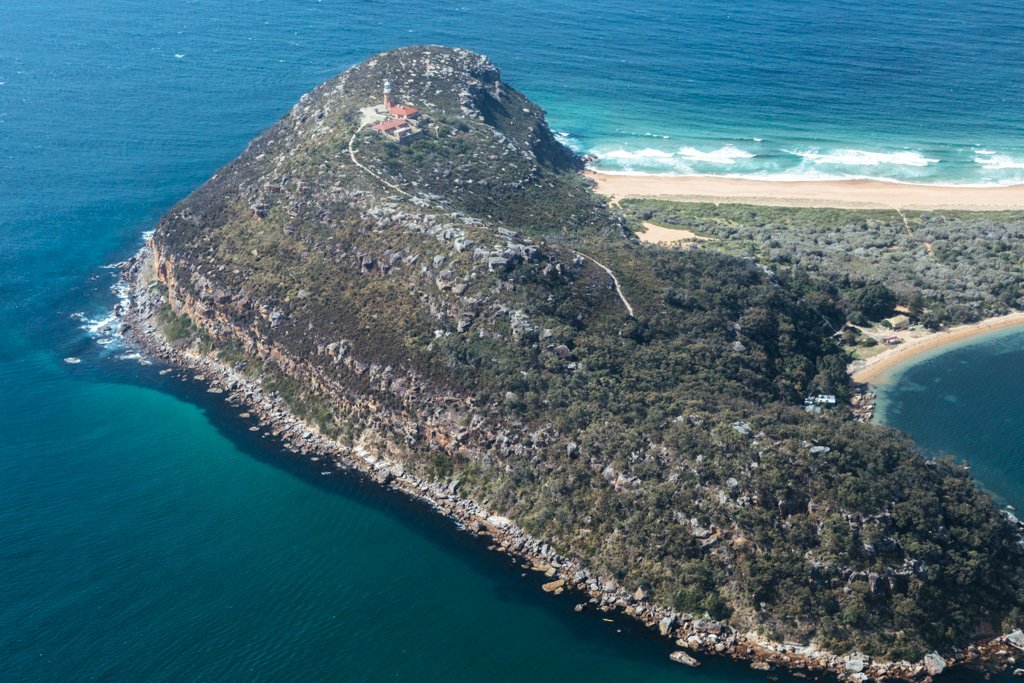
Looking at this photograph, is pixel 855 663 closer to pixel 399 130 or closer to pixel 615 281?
pixel 615 281

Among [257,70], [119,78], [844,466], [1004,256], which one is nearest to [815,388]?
[844,466]

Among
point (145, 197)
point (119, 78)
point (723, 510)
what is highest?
point (119, 78)

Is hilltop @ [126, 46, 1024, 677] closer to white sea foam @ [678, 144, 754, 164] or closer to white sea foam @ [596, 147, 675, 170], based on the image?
white sea foam @ [596, 147, 675, 170]

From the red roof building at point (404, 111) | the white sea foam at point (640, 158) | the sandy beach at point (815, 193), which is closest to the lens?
the red roof building at point (404, 111)

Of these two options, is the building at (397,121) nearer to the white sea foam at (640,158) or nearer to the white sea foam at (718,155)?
the white sea foam at (640,158)

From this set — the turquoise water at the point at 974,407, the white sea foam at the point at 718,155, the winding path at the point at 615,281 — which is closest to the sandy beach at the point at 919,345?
the turquoise water at the point at 974,407

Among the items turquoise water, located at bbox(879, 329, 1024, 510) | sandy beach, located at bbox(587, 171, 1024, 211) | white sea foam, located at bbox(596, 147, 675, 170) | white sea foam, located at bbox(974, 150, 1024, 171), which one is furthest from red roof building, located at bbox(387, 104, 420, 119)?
white sea foam, located at bbox(974, 150, 1024, 171)

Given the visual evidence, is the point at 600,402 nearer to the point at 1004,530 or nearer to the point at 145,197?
the point at 1004,530
